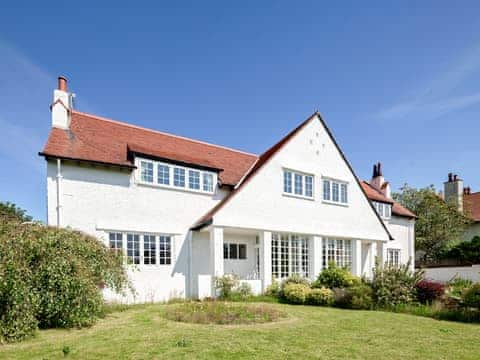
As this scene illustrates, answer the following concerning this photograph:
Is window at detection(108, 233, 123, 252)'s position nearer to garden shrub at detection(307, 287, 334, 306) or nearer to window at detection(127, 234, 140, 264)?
window at detection(127, 234, 140, 264)

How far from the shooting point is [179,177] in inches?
696

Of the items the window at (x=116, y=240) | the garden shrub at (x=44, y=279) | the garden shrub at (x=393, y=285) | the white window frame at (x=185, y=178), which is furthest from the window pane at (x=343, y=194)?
the garden shrub at (x=44, y=279)

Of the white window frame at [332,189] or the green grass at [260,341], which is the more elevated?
the white window frame at [332,189]

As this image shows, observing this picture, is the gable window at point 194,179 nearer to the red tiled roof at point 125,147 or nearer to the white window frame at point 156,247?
the red tiled roof at point 125,147

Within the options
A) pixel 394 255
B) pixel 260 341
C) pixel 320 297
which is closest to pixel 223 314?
pixel 260 341

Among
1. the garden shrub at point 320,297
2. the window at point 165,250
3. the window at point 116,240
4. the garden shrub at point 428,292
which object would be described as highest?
the window at point 116,240

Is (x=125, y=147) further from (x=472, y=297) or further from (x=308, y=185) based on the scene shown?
(x=472, y=297)

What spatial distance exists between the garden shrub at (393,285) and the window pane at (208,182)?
363 inches

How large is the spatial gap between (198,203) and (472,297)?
41.1ft

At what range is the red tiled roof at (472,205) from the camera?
35.5 metres

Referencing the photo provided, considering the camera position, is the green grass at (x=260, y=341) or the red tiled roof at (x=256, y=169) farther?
the red tiled roof at (x=256, y=169)

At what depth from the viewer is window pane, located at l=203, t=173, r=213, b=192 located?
18422 millimetres

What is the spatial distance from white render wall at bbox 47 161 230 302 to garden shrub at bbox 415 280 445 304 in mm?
10773

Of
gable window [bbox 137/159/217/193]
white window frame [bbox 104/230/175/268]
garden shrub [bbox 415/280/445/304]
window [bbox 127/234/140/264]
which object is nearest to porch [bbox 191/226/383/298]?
white window frame [bbox 104/230/175/268]
